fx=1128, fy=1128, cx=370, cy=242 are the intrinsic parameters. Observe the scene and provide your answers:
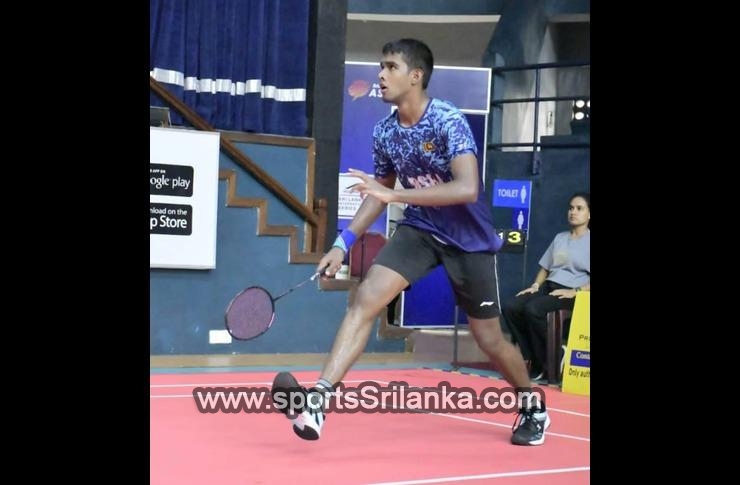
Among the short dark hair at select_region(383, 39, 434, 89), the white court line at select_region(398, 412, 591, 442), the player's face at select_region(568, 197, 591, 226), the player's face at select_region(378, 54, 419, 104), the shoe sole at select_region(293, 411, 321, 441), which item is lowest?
the white court line at select_region(398, 412, 591, 442)

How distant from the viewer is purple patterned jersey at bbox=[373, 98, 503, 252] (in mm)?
5598

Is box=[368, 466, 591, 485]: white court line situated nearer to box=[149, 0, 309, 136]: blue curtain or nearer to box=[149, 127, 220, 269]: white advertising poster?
box=[149, 127, 220, 269]: white advertising poster

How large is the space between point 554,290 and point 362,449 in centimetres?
383

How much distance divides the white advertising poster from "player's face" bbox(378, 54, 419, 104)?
4498mm

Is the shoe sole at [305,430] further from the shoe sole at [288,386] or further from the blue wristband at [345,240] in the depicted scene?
the blue wristband at [345,240]

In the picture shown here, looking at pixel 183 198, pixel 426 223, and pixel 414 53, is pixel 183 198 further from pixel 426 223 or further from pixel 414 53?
pixel 414 53

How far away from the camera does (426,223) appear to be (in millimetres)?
5793

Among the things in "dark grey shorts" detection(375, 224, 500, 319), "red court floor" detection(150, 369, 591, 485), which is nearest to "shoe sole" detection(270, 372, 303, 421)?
"red court floor" detection(150, 369, 591, 485)

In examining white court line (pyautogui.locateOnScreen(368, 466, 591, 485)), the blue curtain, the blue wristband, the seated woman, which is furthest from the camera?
the blue curtain

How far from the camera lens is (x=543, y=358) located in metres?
8.87

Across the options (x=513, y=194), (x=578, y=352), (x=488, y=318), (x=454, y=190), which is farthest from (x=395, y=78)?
(x=513, y=194)

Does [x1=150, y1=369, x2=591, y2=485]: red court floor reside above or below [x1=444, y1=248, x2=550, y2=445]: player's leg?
below

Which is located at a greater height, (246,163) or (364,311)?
(246,163)
